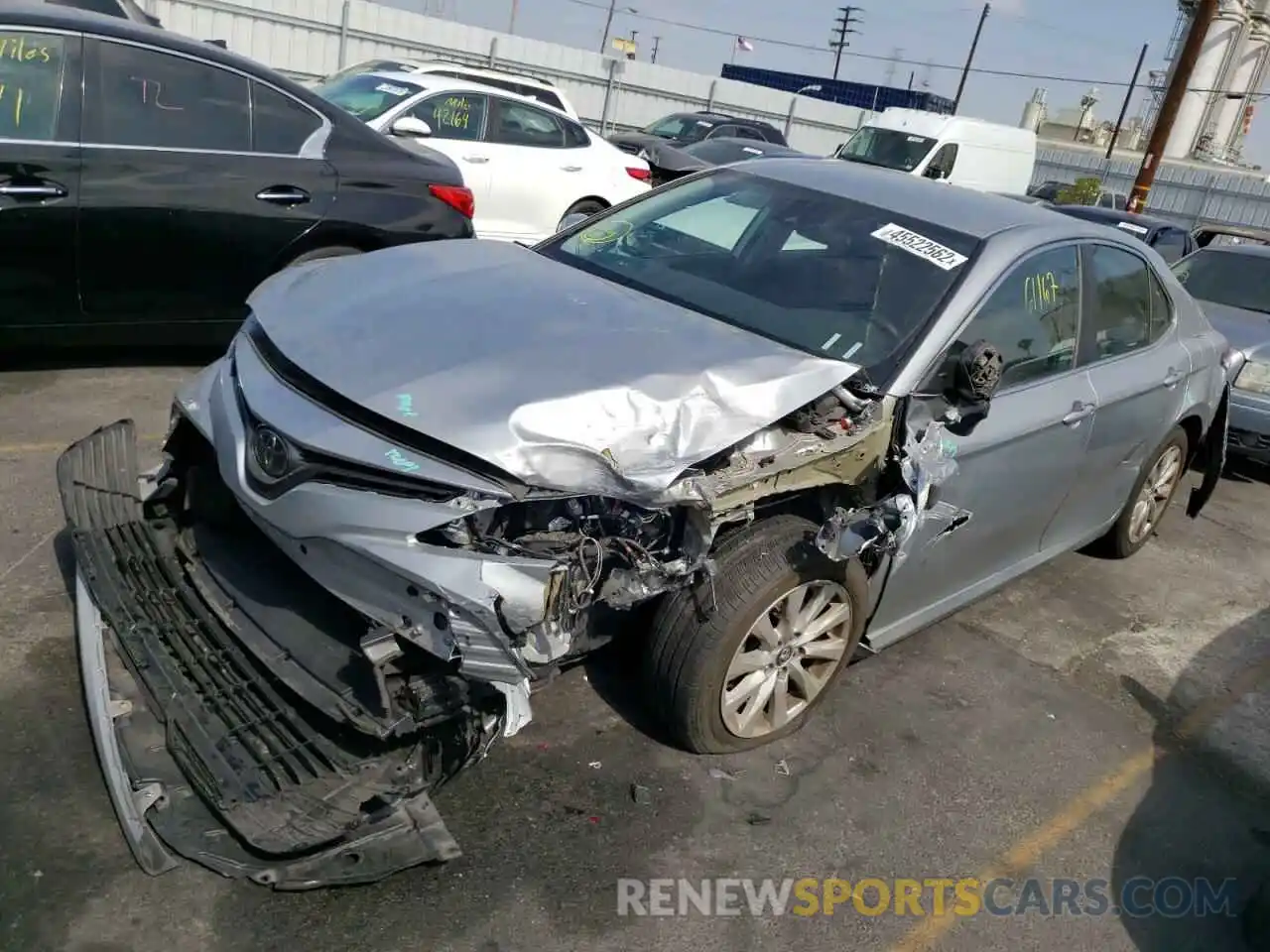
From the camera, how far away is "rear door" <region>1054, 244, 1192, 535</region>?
416 centimetres

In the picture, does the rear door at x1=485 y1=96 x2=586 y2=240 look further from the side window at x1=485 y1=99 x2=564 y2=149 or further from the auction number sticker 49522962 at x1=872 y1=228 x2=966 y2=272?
the auction number sticker 49522962 at x1=872 y1=228 x2=966 y2=272

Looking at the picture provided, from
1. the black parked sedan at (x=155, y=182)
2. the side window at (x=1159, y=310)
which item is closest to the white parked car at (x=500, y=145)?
the black parked sedan at (x=155, y=182)

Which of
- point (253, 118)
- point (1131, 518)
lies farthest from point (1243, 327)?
point (253, 118)

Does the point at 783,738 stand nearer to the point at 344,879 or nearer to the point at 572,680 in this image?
the point at 572,680

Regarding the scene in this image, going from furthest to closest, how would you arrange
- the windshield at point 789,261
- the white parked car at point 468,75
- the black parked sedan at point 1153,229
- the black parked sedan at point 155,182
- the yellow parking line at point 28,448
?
the black parked sedan at point 1153,229
the white parked car at point 468,75
the black parked sedan at point 155,182
the yellow parking line at point 28,448
the windshield at point 789,261

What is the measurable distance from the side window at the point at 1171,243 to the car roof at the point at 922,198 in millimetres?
9713

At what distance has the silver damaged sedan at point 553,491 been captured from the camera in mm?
2475

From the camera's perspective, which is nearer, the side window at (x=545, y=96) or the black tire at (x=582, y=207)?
the black tire at (x=582, y=207)

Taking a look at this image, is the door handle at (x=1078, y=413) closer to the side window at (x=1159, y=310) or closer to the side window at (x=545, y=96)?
the side window at (x=1159, y=310)

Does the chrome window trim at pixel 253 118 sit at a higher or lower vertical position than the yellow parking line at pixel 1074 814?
higher

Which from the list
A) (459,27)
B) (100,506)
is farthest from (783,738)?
(459,27)

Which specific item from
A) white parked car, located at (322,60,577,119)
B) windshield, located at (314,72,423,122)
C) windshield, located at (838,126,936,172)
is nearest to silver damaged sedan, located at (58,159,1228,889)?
windshield, located at (314,72,423,122)

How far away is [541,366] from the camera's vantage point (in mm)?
2834

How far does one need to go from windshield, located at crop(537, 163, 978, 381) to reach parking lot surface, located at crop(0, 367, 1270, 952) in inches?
51.1
